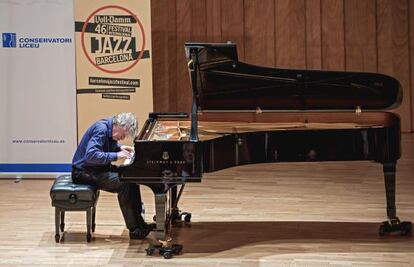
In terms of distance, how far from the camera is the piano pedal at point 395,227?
19.6 ft

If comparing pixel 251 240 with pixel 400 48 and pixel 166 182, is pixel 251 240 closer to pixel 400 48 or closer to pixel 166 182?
pixel 166 182

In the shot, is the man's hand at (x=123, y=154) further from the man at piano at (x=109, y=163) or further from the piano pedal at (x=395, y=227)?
the piano pedal at (x=395, y=227)

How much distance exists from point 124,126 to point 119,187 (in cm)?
45

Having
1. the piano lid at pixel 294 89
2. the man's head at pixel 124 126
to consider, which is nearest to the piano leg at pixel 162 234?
the man's head at pixel 124 126

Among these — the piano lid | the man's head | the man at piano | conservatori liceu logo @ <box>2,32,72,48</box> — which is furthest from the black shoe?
conservatori liceu logo @ <box>2,32,72,48</box>

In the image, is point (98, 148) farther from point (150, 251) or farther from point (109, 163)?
point (150, 251)

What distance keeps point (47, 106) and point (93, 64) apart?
61cm

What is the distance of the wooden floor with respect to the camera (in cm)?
552

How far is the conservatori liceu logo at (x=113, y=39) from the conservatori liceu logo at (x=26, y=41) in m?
0.23

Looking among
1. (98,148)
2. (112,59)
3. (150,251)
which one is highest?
(112,59)

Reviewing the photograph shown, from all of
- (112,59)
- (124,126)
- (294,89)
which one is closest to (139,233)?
(124,126)

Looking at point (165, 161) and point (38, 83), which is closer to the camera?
point (165, 161)

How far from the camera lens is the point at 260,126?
624 cm

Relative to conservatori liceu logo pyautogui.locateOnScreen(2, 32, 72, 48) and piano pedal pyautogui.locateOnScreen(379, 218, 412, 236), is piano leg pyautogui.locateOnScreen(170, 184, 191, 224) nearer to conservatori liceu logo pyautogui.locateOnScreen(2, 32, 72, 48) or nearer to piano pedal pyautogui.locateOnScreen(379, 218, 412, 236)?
piano pedal pyautogui.locateOnScreen(379, 218, 412, 236)
